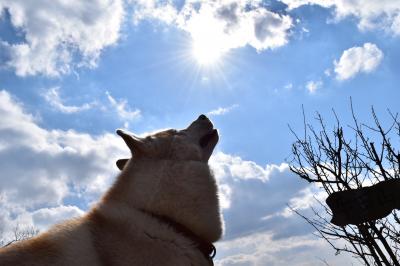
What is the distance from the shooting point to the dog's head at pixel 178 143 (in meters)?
3.70

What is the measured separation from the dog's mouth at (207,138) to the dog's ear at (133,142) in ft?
2.94

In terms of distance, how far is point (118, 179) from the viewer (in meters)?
3.61

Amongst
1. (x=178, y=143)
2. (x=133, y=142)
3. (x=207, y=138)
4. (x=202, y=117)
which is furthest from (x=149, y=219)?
(x=202, y=117)

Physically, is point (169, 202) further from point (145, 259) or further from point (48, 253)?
point (48, 253)

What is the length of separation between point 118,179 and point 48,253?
1.16m

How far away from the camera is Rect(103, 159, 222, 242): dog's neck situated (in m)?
3.35

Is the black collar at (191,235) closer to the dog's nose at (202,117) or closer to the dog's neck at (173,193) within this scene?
the dog's neck at (173,193)

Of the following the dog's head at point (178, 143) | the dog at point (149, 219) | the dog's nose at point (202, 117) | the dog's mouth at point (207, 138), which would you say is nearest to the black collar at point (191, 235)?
the dog at point (149, 219)

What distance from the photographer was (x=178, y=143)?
155 inches

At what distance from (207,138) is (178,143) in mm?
660

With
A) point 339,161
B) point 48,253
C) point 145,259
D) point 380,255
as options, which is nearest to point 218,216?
point 145,259

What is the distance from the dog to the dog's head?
11mm

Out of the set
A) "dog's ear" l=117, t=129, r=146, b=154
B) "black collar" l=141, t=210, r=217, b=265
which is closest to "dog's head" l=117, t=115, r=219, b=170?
"dog's ear" l=117, t=129, r=146, b=154

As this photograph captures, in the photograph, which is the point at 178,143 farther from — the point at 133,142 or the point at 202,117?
the point at 202,117
